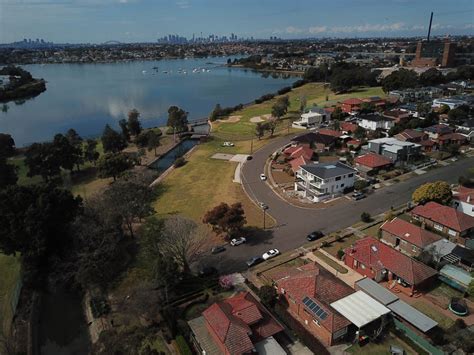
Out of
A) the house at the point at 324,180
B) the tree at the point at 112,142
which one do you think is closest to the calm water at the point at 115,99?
the tree at the point at 112,142

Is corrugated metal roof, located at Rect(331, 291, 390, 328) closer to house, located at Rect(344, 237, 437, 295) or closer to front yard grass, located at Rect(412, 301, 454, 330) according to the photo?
front yard grass, located at Rect(412, 301, 454, 330)

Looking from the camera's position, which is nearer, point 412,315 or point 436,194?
point 412,315

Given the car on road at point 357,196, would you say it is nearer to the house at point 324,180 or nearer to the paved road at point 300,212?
the paved road at point 300,212

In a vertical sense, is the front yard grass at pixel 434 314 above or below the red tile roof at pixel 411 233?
below

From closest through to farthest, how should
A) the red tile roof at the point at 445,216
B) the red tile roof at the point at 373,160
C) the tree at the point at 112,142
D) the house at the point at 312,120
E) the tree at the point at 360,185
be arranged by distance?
the red tile roof at the point at 445,216, the tree at the point at 360,185, the red tile roof at the point at 373,160, the tree at the point at 112,142, the house at the point at 312,120

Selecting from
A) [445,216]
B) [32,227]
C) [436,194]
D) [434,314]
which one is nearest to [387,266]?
[434,314]

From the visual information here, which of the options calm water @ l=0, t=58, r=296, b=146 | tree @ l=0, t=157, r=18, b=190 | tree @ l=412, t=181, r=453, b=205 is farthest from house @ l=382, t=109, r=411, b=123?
tree @ l=0, t=157, r=18, b=190

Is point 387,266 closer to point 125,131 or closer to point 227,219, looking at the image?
point 227,219
